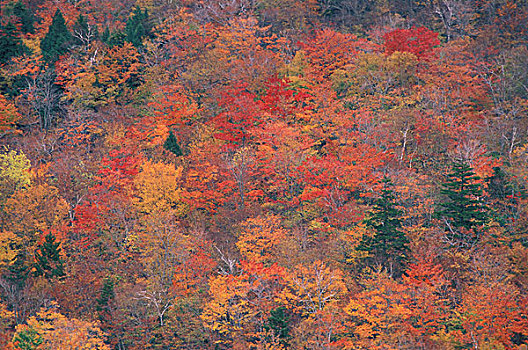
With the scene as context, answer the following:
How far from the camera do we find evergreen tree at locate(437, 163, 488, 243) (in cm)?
5444

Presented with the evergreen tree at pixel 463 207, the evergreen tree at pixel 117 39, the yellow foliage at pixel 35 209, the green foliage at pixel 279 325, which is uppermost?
the evergreen tree at pixel 463 207

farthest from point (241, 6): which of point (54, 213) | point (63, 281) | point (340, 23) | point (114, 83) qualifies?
point (63, 281)

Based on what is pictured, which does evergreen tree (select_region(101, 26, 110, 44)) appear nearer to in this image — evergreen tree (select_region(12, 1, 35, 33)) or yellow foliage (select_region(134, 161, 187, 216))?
evergreen tree (select_region(12, 1, 35, 33))

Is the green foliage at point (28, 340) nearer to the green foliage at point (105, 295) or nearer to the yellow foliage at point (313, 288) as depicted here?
the green foliage at point (105, 295)

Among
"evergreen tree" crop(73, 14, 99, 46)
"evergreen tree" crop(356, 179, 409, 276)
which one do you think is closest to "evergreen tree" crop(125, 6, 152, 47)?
"evergreen tree" crop(73, 14, 99, 46)

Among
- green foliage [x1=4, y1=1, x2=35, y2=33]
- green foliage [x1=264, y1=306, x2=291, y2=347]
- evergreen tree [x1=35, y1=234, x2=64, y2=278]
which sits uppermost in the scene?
green foliage [x1=4, y1=1, x2=35, y2=33]

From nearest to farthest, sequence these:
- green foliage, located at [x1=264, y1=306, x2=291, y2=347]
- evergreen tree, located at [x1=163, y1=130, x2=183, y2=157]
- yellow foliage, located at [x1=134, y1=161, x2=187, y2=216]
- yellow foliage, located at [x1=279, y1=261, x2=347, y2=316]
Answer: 1. green foliage, located at [x1=264, y1=306, x2=291, y2=347]
2. yellow foliage, located at [x1=279, y1=261, x2=347, y2=316]
3. yellow foliage, located at [x1=134, y1=161, x2=187, y2=216]
4. evergreen tree, located at [x1=163, y1=130, x2=183, y2=157]

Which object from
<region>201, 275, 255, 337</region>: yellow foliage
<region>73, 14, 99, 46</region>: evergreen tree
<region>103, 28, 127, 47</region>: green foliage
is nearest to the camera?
<region>201, 275, 255, 337</region>: yellow foliage

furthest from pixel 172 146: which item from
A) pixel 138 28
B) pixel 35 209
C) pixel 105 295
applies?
pixel 138 28

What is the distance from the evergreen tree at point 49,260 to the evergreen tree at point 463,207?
102 ft

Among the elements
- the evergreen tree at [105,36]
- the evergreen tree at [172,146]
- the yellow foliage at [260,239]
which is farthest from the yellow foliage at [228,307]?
the evergreen tree at [105,36]

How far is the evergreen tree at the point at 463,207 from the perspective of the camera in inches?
2143

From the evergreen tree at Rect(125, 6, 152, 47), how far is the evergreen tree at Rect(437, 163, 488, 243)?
152ft

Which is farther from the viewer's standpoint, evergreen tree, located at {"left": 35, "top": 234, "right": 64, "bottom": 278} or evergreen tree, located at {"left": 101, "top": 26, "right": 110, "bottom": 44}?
evergreen tree, located at {"left": 101, "top": 26, "right": 110, "bottom": 44}
